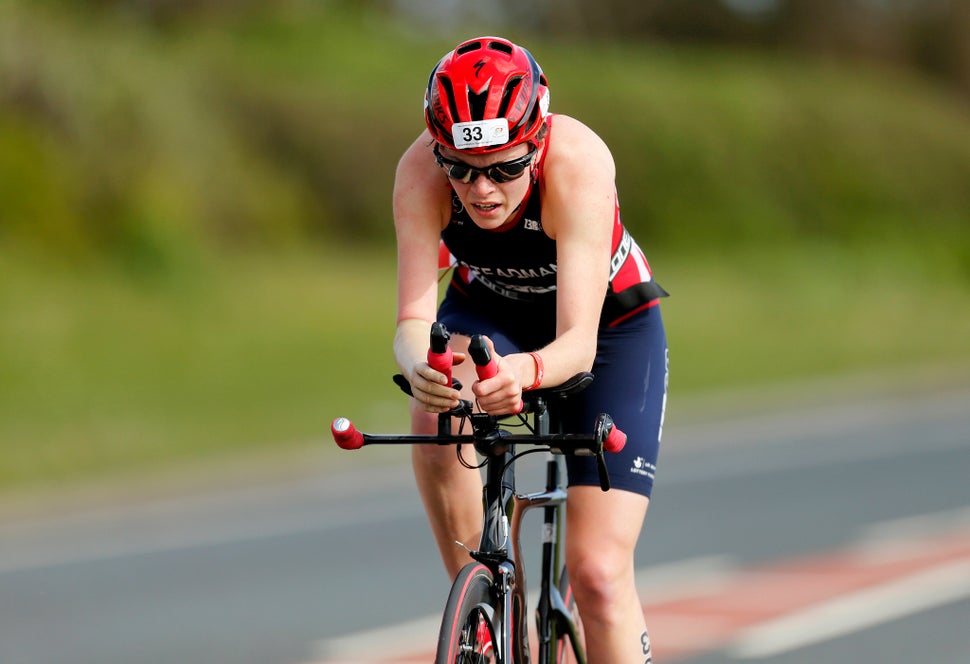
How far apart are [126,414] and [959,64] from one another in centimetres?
2808

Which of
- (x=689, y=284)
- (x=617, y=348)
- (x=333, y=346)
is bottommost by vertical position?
(x=617, y=348)

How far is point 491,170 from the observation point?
3922 millimetres

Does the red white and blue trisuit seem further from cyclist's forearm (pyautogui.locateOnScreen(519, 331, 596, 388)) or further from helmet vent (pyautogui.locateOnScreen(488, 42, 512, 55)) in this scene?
helmet vent (pyautogui.locateOnScreen(488, 42, 512, 55))

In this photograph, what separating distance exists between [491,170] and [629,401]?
2.98 feet

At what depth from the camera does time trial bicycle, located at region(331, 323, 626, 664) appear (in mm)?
3682

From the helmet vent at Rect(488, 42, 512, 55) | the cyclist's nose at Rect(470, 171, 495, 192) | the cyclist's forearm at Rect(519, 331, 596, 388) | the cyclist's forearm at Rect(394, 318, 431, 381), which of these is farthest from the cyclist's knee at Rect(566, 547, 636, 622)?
the helmet vent at Rect(488, 42, 512, 55)

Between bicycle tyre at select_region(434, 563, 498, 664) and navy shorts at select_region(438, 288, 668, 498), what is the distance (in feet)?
1.95

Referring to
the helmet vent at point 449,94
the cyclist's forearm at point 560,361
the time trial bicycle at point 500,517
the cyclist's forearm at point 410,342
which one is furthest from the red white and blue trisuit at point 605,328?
the helmet vent at point 449,94

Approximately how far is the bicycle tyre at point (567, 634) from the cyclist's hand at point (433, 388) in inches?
40.0

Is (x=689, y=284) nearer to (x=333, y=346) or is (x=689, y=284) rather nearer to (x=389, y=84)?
(x=389, y=84)

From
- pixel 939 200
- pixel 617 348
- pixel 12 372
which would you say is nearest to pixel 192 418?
pixel 12 372

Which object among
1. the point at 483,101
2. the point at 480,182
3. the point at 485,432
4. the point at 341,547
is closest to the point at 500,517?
the point at 485,432

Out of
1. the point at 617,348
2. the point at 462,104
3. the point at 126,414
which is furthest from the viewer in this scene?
the point at 126,414

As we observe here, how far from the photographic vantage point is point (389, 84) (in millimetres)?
26531
